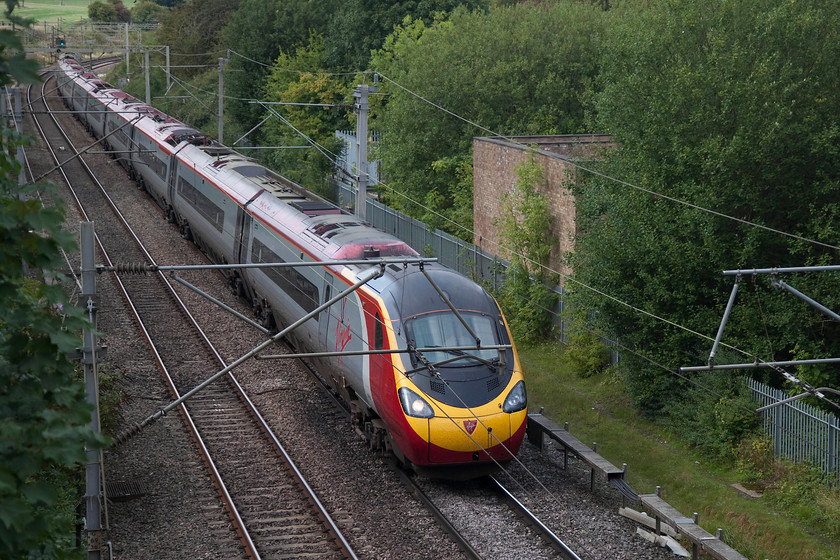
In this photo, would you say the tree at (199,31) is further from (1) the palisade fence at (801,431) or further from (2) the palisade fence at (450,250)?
(1) the palisade fence at (801,431)

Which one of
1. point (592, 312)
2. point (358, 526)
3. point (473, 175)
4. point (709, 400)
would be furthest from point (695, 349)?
point (473, 175)

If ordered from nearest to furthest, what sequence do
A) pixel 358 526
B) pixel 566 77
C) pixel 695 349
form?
pixel 358 526, pixel 695 349, pixel 566 77

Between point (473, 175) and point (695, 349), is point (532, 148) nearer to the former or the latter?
point (473, 175)

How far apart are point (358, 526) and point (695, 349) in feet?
27.3

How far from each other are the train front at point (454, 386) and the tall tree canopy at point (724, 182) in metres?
4.77

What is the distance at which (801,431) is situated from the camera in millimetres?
15156

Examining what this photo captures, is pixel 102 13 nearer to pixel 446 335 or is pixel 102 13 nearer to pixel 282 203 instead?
pixel 282 203

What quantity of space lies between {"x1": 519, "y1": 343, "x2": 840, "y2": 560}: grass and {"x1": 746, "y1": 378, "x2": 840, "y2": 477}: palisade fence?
3.29ft

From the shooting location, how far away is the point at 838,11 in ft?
56.0

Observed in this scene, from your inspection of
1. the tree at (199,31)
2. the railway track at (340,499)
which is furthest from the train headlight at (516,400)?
the tree at (199,31)

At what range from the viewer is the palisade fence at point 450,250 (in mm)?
25766

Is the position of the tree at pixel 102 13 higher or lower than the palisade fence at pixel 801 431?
higher

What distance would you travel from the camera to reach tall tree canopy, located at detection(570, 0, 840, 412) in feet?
54.4

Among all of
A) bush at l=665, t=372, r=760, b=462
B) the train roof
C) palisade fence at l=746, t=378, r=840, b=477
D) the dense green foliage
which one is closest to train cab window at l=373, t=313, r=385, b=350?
the train roof
